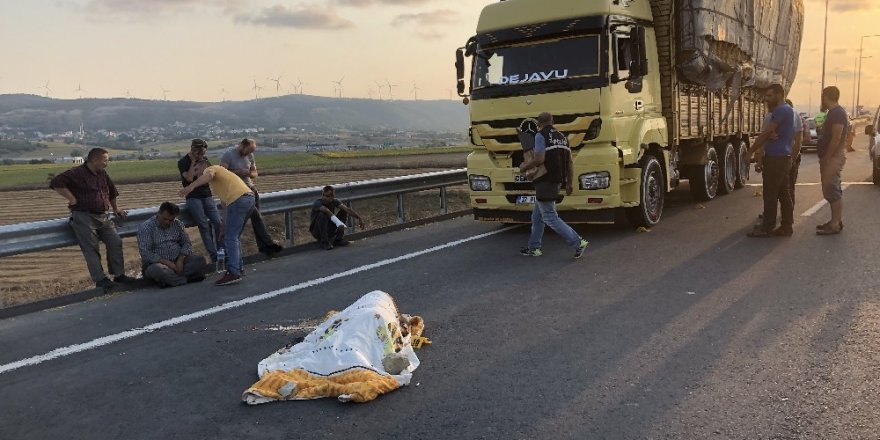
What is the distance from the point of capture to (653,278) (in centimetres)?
736

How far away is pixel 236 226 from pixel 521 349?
175 inches

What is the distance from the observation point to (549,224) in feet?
28.9

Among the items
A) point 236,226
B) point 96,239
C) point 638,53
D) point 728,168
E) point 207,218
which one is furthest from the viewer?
point 728,168

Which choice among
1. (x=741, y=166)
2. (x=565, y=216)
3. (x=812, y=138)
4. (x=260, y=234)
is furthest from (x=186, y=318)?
(x=812, y=138)

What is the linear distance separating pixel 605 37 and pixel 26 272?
1242cm

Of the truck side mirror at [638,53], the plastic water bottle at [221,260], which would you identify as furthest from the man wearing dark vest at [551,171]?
the plastic water bottle at [221,260]

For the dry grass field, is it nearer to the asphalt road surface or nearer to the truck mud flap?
the asphalt road surface

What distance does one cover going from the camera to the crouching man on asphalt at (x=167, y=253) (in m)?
8.11

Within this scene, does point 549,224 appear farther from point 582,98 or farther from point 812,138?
point 812,138

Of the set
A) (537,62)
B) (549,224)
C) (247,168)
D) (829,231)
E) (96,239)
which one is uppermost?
(537,62)

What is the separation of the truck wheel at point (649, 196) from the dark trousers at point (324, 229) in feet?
14.2

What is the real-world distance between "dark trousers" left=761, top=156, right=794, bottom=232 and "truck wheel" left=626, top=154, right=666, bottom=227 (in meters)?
1.64

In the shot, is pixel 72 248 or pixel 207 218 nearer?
pixel 207 218

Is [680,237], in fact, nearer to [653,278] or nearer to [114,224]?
[653,278]
